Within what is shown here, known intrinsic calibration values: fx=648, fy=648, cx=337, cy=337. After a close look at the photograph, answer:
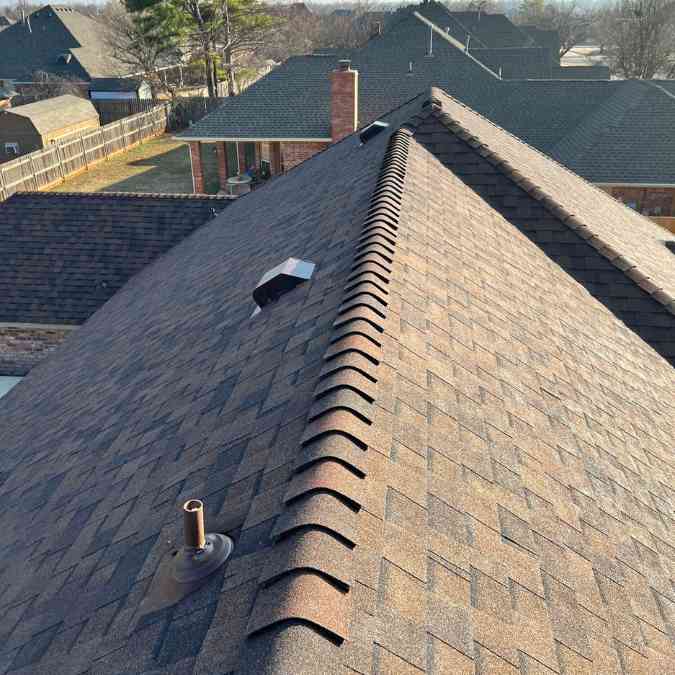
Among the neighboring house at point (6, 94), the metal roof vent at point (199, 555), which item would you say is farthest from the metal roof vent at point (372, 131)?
the neighboring house at point (6, 94)

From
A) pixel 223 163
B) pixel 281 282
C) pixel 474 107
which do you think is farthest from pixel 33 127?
pixel 281 282

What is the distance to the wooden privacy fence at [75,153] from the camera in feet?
104

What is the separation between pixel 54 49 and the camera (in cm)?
5956

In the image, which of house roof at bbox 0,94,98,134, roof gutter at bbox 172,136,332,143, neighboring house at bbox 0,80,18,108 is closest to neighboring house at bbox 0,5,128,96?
neighboring house at bbox 0,80,18,108

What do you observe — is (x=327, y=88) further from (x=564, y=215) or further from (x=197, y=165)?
(x=564, y=215)

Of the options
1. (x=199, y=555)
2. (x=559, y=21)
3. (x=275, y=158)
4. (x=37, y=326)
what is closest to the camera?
(x=199, y=555)

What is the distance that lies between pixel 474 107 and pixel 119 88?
124 feet

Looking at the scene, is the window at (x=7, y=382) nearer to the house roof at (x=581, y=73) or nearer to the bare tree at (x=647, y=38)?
the house roof at (x=581, y=73)

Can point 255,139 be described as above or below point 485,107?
below

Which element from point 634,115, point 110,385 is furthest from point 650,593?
point 634,115

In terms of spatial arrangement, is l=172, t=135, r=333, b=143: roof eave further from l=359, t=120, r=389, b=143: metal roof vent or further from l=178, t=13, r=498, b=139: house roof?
l=359, t=120, r=389, b=143: metal roof vent

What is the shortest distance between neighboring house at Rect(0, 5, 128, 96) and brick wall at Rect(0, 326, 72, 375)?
49.1 meters

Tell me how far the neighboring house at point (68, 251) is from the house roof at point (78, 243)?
0.02 m

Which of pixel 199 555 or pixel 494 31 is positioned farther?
pixel 494 31
